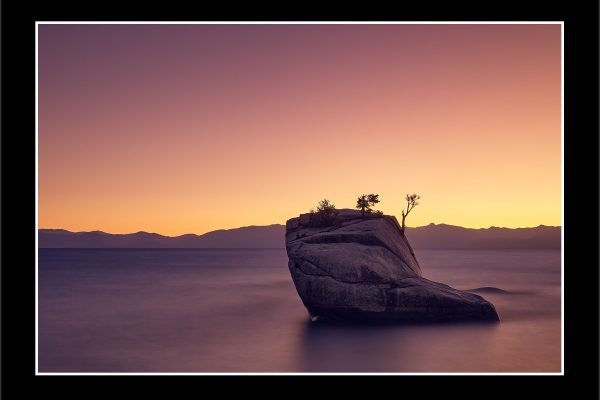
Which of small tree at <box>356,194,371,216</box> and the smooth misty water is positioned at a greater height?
small tree at <box>356,194,371,216</box>

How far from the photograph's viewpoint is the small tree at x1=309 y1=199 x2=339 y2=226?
1051 inches

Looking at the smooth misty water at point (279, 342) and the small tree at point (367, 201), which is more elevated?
→ the small tree at point (367, 201)

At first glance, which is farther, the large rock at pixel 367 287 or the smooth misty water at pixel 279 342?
the large rock at pixel 367 287

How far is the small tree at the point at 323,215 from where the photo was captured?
26703 mm

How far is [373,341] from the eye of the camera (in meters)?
20.2

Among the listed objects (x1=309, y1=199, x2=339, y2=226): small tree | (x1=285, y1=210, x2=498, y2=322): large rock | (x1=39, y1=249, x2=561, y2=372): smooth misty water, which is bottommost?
(x1=39, y1=249, x2=561, y2=372): smooth misty water

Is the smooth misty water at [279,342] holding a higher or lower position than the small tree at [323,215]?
lower

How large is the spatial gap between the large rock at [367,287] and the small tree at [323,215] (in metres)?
2.24

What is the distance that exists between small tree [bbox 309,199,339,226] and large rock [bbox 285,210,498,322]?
88.4 inches

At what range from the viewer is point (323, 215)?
2681 cm

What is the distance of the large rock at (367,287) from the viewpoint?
72.3 feet

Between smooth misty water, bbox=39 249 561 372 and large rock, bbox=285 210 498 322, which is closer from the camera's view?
smooth misty water, bbox=39 249 561 372

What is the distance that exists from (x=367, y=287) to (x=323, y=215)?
6170mm

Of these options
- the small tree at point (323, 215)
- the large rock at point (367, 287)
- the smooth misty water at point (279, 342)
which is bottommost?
the smooth misty water at point (279, 342)
